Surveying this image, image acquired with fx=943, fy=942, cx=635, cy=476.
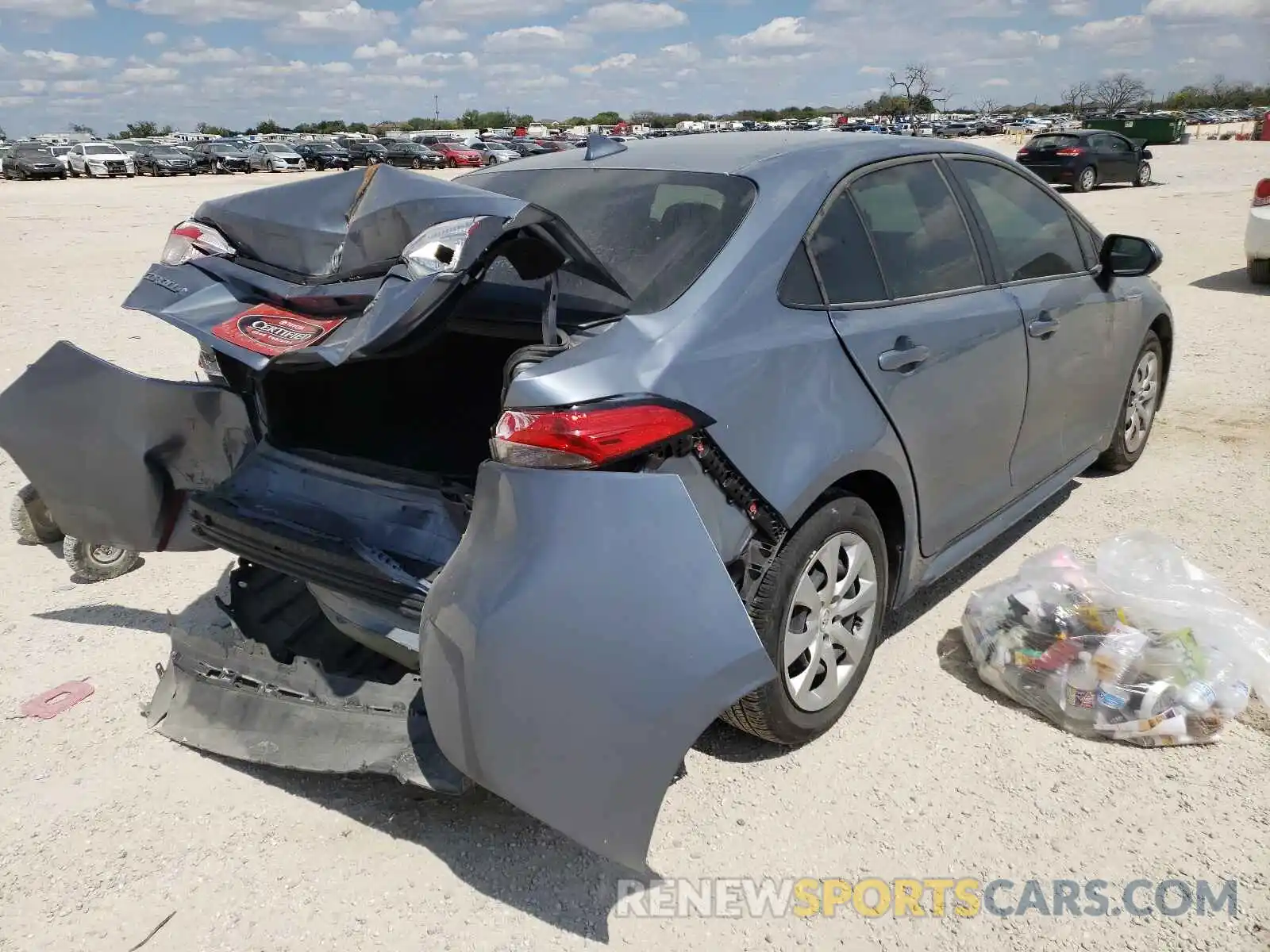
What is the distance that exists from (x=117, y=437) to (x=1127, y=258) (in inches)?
163

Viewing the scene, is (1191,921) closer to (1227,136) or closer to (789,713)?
(789,713)

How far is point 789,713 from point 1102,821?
2.89ft

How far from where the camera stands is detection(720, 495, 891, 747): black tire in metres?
2.51

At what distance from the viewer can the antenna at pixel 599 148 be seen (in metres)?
3.39

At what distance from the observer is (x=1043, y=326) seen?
3656 millimetres

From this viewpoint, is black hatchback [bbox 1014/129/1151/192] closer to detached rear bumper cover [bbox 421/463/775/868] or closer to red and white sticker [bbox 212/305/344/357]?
red and white sticker [bbox 212/305/344/357]

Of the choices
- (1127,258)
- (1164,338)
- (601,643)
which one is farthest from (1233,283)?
(601,643)

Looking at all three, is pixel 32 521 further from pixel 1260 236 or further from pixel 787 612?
pixel 1260 236

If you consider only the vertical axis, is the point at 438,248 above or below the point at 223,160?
above

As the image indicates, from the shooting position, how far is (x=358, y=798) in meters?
2.72

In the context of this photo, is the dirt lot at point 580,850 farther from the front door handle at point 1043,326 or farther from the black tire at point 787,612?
the front door handle at point 1043,326

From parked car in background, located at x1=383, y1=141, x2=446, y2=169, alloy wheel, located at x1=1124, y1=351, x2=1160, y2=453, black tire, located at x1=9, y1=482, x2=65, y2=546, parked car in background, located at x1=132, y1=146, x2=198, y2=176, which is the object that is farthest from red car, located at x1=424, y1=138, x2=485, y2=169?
alloy wheel, located at x1=1124, y1=351, x2=1160, y2=453

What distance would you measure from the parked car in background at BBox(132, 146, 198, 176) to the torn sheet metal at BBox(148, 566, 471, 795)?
142 ft

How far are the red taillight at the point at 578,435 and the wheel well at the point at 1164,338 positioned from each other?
3.72 m
